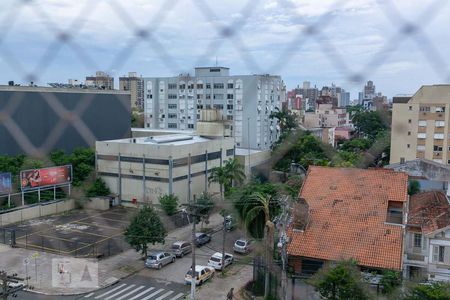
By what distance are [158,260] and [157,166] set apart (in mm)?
2247

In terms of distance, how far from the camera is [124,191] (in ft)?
22.8

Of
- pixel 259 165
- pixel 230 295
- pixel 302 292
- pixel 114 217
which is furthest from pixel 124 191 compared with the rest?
pixel 302 292

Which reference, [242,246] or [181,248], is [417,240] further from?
[181,248]

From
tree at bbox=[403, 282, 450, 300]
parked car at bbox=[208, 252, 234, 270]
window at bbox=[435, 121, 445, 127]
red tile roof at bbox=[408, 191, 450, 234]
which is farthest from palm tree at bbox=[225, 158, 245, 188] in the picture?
tree at bbox=[403, 282, 450, 300]

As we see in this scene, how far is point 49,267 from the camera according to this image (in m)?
4.40

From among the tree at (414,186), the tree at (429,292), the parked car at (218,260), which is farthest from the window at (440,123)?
the tree at (429,292)

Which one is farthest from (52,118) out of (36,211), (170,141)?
(170,141)

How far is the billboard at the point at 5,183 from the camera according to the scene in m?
5.94

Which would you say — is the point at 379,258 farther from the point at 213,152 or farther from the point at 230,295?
the point at 213,152

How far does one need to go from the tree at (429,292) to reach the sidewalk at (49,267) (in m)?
2.72

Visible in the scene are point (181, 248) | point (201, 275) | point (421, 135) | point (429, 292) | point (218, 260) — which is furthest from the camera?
point (421, 135)

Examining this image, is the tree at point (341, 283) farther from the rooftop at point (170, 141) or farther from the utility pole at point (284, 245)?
the rooftop at point (170, 141)

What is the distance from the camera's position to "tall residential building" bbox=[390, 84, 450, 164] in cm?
405

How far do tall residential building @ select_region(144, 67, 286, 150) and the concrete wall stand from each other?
2170mm
